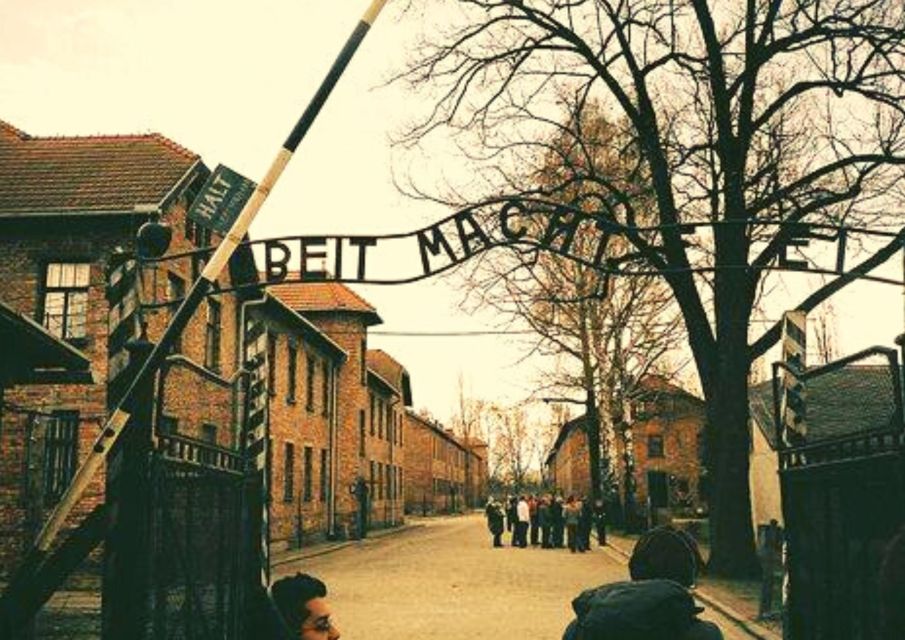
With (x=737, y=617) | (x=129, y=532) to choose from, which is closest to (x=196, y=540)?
(x=129, y=532)

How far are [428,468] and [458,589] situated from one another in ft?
196

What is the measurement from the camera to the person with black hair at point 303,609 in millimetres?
3672

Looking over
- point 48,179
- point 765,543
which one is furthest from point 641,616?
point 48,179

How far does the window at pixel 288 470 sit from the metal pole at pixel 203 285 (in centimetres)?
2385

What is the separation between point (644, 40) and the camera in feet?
55.5

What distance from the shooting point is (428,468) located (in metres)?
75.6

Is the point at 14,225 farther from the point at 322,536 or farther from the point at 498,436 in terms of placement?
the point at 498,436

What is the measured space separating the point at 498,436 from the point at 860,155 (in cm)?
9145

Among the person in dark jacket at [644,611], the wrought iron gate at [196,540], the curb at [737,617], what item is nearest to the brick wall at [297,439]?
the curb at [737,617]

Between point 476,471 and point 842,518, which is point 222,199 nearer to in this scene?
point 842,518

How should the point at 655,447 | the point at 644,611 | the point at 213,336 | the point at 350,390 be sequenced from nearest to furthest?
the point at 644,611 → the point at 213,336 → the point at 350,390 → the point at 655,447

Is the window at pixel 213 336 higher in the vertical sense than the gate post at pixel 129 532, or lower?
higher

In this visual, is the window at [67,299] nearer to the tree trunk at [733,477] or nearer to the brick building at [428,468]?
the tree trunk at [733,477]

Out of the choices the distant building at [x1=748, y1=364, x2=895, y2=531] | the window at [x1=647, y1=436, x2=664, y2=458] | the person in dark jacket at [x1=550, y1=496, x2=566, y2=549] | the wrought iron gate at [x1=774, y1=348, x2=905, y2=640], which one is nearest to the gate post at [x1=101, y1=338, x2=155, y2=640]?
the wrought iron gate at [x1=774, y1=348, x2=905, y2=640]
